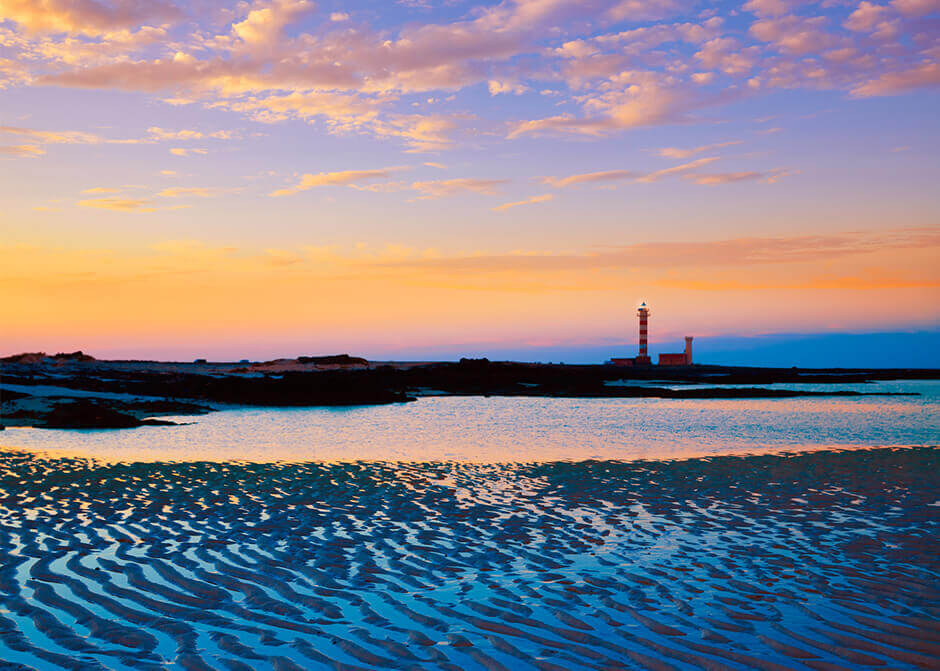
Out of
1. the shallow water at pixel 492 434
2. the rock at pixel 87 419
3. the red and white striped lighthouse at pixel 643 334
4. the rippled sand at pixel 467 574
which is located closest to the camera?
the rippled sand at pixel 467 574

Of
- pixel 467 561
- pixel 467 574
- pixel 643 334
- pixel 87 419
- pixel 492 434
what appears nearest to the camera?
pixel 467 574

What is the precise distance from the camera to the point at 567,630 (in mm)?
6590

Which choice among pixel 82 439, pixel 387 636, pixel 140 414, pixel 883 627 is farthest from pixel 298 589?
pixel 140 414

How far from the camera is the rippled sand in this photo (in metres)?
6.10

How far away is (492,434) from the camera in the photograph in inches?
1110

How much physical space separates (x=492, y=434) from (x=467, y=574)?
64.7ft

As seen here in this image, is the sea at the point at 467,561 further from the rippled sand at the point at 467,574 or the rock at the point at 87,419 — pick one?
the rock at the point at 87,419

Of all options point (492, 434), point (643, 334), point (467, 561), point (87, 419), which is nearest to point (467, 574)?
point (467, 561)

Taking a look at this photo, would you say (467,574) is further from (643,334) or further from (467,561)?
(643,334)

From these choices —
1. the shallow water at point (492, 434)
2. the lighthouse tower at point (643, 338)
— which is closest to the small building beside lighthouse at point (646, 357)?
the lighthouse tower at point (643, 338)

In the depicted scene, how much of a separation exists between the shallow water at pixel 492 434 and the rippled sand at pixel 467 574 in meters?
6.41

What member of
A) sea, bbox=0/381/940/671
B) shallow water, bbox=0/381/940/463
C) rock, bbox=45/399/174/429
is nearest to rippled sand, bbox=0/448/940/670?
sea, bbox=0/381/940/671

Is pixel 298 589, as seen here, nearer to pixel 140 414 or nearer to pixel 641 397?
pixel 140 414

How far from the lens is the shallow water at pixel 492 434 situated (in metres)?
21.8
